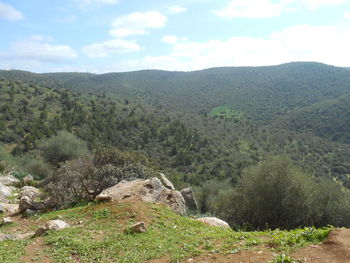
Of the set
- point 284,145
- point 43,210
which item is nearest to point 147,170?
point 43,210

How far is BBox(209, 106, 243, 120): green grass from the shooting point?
90.7 m

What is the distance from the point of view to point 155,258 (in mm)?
6883

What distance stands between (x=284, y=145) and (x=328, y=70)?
7981cm

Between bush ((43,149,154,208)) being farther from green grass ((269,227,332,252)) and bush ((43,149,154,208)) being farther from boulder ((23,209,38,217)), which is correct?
green grass ((269,227,332,252))

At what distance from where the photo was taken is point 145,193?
1230 centimetres

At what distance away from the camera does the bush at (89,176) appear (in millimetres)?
13531

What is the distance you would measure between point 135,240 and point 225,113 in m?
89.2

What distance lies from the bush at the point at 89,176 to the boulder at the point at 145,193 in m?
1.55

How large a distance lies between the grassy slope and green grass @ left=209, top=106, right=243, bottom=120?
7962cm

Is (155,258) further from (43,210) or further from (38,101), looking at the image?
(38,101)

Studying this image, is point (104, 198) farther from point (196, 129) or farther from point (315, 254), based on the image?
point (196, 129)

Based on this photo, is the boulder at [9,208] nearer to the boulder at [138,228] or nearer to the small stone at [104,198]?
the small stone at [104,198]

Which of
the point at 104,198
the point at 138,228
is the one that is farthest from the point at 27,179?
the point at 138,228

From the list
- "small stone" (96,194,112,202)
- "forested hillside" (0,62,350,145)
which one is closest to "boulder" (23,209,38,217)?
"small stone" (96,194,112,202)
